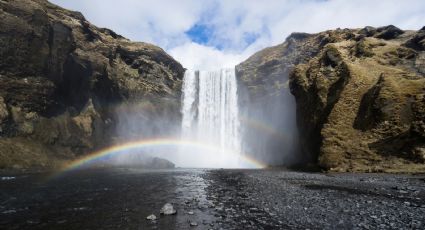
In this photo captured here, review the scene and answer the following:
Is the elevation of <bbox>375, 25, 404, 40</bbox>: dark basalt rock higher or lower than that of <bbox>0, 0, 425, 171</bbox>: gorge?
higher

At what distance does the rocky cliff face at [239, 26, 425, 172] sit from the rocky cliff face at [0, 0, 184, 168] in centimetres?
4205

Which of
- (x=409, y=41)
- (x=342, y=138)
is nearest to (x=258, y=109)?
(x=409, y=41)

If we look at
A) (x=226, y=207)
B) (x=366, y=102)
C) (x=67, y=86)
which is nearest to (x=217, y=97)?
(x=67, y=86)

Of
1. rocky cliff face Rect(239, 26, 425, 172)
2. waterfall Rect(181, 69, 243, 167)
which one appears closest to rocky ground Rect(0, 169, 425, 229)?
rocky cliff face Rect(239, 26, 425, 172)

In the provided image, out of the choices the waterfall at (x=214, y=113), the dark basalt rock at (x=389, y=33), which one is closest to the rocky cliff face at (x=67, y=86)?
the waterfall at (x=214, y=113)

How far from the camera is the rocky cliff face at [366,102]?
35156mm

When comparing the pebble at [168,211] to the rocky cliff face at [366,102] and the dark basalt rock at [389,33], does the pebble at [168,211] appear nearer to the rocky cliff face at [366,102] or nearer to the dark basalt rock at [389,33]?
the rocky cliff face at [366,102]

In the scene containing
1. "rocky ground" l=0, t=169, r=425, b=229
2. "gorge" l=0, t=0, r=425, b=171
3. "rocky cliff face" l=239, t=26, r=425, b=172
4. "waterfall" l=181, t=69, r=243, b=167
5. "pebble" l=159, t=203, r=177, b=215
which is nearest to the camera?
"rocky ground" l=0, t=169, r=425, b=229

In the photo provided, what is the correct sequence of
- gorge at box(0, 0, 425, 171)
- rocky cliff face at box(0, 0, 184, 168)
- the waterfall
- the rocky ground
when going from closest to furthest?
the rocky ground < gorge at box(0, 0, 425, 171) < rocky cliff face at box(0, 0, 184, 168) < the waterfall

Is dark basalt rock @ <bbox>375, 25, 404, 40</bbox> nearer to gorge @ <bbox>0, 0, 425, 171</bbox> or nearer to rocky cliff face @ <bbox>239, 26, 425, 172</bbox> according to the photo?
rocky cliff face @ <bbox>239, 26, 425, 172</bbox>

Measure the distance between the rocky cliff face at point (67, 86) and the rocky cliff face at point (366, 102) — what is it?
42.1 m

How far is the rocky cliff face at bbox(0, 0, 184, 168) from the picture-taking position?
188 ft

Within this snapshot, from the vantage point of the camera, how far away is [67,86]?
7050 cm

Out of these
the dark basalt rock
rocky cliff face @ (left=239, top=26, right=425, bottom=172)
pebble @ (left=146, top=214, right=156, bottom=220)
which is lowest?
pebble @ (left=146, top=214, right=156, bottom=220)
